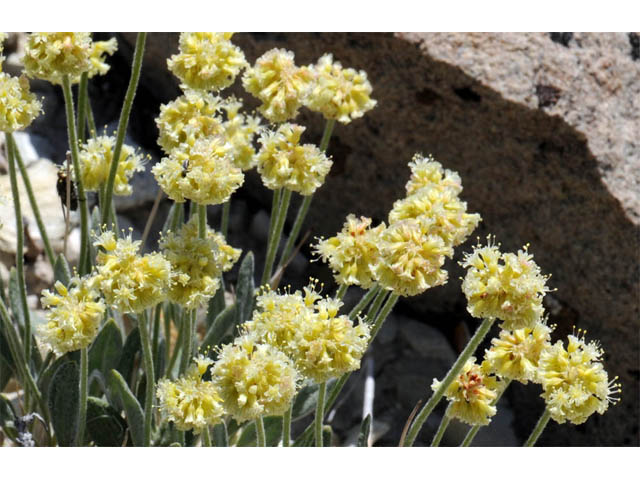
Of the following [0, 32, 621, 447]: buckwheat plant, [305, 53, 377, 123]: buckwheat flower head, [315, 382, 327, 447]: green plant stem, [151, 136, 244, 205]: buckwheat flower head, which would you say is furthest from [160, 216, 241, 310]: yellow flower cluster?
[305, 53, 377, 123]: buckwheat flower head

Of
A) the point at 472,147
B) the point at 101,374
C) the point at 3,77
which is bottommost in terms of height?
the point at 101,374

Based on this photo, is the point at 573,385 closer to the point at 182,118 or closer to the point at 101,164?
the point at 182,118

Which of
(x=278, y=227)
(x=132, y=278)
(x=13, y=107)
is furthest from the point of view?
(x=278, y=227)

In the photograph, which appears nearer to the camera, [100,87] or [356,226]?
[356,226]

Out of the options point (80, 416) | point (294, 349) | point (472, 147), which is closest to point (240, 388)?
point (294, 349)

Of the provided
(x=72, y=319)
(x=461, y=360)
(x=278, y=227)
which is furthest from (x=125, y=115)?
(x=461, y=360)

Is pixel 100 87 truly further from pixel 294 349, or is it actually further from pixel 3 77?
pixel 294 349
